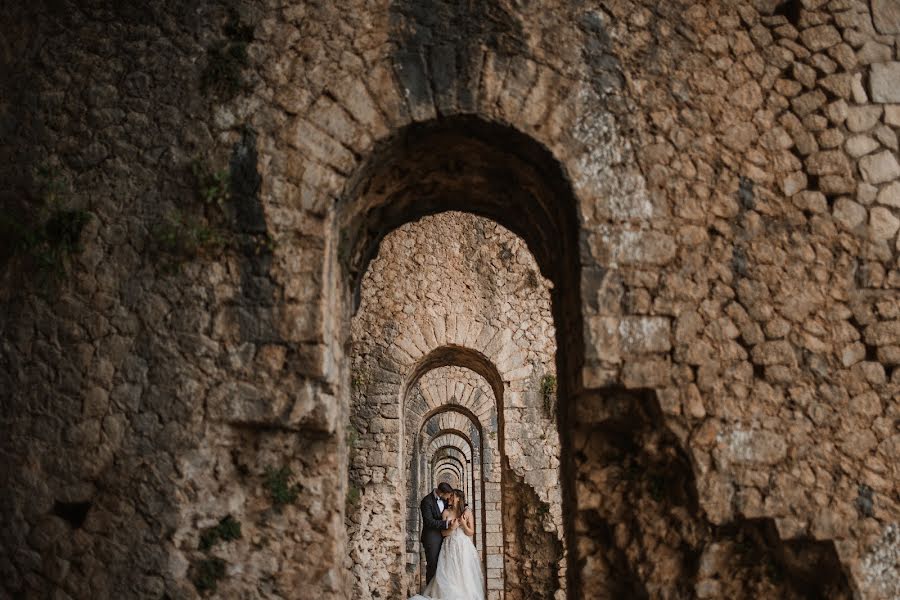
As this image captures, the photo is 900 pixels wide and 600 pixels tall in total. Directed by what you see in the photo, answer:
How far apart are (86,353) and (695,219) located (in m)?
3.26

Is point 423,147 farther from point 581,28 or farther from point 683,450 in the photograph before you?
point 683,450

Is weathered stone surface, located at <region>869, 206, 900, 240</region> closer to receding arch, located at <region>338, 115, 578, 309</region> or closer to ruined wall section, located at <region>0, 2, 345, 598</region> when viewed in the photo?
receding arch, located at <region>338, 115, 578, 309</region>

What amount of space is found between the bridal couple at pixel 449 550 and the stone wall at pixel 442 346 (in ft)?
1.35

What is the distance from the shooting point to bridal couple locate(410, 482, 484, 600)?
9.75 metres

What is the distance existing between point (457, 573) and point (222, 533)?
6651 mm

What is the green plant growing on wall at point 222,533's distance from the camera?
372cm

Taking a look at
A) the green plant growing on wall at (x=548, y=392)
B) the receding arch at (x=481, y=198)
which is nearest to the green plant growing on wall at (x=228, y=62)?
the receding arch at (x=481, y=198)

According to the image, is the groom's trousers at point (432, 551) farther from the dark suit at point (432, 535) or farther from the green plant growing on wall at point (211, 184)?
the green plant growing on wall at point (211, 184)

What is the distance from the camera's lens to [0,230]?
13.1ft

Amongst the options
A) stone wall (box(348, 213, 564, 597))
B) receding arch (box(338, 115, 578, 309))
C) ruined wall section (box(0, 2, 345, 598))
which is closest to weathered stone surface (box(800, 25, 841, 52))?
receding arch (box(338, 115, 578, 309))

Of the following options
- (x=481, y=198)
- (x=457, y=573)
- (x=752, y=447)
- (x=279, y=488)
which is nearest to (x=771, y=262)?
(x=752, y=447)

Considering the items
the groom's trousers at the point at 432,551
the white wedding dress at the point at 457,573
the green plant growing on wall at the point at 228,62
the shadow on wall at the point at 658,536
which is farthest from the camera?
the groom's trousers at the point at 432,551

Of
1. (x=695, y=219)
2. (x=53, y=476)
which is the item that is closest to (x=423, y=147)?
(x=695, y=219)

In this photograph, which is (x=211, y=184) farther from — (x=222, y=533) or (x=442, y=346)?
(x=442, y=346)
